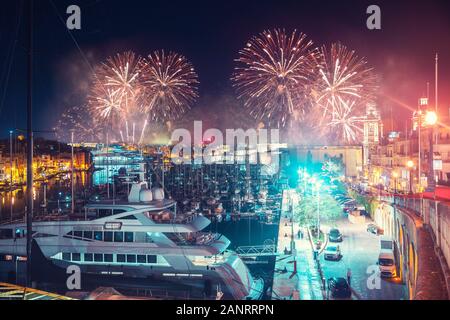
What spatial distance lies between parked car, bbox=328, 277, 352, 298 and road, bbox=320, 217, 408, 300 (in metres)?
0.17

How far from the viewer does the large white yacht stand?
10125 mm

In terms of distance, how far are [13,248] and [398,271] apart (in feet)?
37.7

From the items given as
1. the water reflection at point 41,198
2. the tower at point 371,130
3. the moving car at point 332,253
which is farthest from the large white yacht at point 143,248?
the tower at point 371,130

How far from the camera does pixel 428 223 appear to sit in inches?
320

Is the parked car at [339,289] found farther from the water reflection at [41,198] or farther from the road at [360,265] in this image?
the water reflection at [41,198]

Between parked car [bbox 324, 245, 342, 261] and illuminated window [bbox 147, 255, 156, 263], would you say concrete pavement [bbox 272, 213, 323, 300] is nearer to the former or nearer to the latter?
parked car [bbox 324, 245, 342, 261]

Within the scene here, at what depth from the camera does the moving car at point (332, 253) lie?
11.6 meters

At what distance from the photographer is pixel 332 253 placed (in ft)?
38.1

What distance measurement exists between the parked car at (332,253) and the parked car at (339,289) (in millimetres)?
2663

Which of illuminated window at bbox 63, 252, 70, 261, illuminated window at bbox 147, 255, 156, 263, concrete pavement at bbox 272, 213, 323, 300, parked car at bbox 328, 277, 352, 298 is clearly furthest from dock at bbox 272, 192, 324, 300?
illuminated window at bbox 63, 252, 70, 261

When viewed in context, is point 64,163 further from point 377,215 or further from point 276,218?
point 377,215
